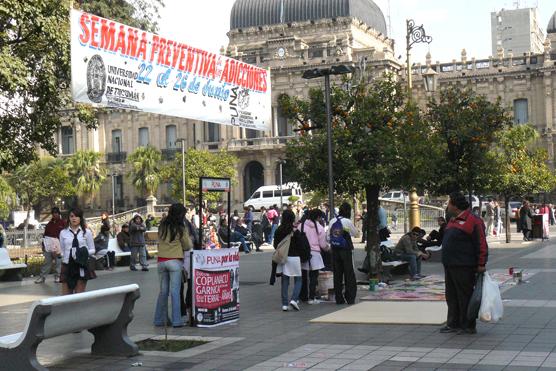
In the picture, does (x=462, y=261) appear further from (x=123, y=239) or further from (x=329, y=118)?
(x=123, y=239)

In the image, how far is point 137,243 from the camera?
2422 centimetres

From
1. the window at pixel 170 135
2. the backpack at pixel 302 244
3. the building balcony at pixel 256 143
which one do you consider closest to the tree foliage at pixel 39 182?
the building balcony at pixel 256 143


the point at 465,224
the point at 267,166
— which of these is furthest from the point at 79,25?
the point at 267,166

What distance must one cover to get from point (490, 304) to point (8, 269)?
44.8 ft

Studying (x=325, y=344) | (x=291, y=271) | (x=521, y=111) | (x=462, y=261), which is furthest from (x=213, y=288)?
(x=521, y=111)

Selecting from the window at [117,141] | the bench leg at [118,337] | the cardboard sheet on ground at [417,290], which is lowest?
the cardboard sheet on ground at [417,290]

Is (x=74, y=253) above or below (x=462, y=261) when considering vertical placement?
above

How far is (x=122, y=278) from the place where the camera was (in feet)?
71.3

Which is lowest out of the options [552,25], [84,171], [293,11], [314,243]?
[314,243]

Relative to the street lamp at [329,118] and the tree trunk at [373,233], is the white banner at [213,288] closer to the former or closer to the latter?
the street lamp at [329,118]

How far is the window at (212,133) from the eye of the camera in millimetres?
77106

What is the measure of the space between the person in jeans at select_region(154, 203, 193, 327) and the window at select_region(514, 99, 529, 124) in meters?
62.7

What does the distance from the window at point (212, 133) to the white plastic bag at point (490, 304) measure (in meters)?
66.3

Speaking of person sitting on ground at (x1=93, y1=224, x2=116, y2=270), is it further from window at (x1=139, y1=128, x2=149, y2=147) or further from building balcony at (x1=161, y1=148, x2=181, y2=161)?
window at (x1=139, y1=128, x2=149, y2=147)
